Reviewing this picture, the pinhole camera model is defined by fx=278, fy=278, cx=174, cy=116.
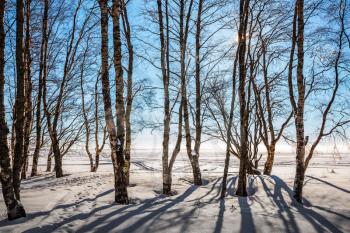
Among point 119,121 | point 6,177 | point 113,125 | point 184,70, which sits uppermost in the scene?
point 184,70

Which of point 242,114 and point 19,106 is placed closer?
point 19,106

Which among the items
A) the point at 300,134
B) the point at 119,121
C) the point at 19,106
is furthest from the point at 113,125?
the point at 300,134

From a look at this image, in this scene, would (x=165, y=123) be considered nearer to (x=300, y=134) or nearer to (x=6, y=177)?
(x=300, y=134)

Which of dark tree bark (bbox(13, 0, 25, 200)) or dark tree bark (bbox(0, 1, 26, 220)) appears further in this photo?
dark tree bark (bbox(13, 0, 25, 200))

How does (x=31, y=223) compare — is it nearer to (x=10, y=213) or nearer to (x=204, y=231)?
(x=10, y=213)

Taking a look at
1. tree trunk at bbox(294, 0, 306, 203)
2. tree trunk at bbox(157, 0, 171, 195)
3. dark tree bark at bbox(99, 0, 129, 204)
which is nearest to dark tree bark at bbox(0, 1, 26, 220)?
dark tree bark at bbox(99, 0, 129, 204)

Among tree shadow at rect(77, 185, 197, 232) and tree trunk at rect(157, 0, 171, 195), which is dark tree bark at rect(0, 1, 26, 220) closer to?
tree shadow at rect(77, 185, 197, 232)

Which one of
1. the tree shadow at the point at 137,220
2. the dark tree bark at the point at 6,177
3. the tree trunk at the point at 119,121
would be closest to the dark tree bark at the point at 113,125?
the tree trunk at the point at 119,121

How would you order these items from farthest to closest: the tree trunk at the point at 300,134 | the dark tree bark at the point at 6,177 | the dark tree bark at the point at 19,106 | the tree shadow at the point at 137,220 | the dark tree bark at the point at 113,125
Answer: the tree trunk at the point at 300,134, the dark tree bark at the point at 113,125, the dark tree bark at the point at 19,106, the dark tree bark at the point at 6,177, the tree shadow at the point at 137,220

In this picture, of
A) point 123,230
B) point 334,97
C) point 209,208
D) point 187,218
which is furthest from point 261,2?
point 123,230

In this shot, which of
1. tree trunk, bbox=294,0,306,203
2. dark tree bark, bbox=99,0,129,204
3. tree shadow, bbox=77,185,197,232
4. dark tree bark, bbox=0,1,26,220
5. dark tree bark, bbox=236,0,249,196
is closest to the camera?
tree shadow, bbox=77,185,197,232

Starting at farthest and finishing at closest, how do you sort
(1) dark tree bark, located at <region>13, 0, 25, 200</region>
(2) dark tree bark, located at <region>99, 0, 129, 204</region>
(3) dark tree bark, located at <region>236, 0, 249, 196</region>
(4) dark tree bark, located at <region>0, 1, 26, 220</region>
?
(3) dark tree bark, located at <region>236, 0, 249, 196</region>, (2) dark tree bark, located at <region>99, 0, 129, 204</region>, (1) dark tree bark, located at <region>13, 0, 25, 200</region>, (4) dark tree bark, located at <region>0, 1, 26, 220</region>

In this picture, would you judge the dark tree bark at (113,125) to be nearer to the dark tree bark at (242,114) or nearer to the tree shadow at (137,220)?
the tree shadow at (137,220)

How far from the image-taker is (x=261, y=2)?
11.7 meters
